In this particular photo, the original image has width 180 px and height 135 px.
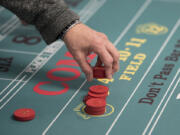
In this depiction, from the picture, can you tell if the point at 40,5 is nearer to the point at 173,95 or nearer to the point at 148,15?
the point at 173,95

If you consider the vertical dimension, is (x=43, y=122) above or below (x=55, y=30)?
below

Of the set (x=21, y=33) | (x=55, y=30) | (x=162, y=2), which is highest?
(x=55, y=30)

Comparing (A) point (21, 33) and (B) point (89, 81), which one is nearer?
(B) point (89, 81)

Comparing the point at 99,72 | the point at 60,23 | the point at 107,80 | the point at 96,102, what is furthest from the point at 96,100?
the point at 60,23

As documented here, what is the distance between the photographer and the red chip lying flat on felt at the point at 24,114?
6.53 feet

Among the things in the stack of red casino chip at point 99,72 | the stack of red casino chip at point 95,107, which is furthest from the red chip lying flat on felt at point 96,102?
the stack of red casino chip at point 99,72

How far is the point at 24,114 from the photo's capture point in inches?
78.9

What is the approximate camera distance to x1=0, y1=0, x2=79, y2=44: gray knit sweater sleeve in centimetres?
214

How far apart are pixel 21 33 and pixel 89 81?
36.0 inches

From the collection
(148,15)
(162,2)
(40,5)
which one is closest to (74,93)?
(40,5)

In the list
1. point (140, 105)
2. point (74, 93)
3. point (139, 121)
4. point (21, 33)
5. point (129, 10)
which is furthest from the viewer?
point (129, 10)

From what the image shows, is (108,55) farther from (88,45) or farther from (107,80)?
(107,80)

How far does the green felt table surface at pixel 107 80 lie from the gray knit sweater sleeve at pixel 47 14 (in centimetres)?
32

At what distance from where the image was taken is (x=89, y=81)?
2.29 metres
